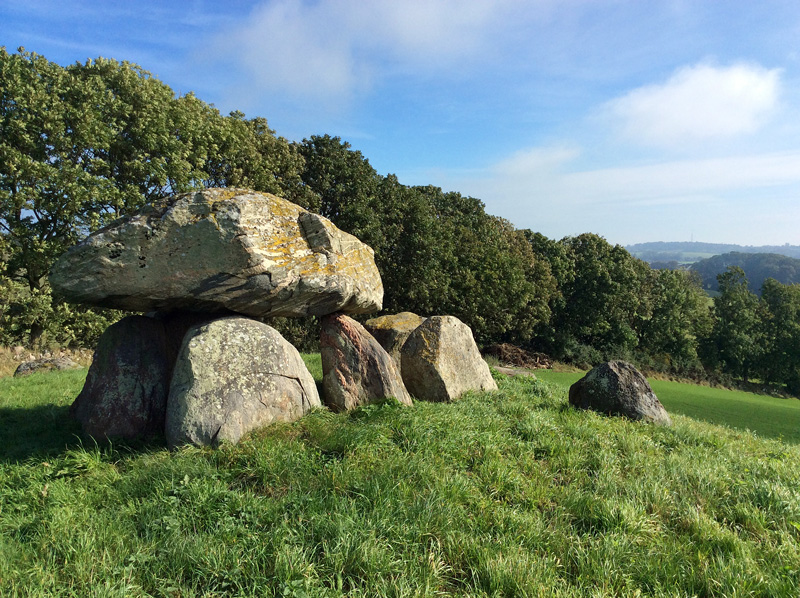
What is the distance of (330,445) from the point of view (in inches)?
246

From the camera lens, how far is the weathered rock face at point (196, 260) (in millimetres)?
7137

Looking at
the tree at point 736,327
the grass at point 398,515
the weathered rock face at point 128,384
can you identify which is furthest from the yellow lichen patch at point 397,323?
the tree at point 736,327

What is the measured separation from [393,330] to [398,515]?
756cm

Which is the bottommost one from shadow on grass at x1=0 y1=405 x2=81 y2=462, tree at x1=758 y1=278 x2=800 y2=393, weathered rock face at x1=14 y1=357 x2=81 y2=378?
tree at x1=758 y1=278 x2=800 y2=393

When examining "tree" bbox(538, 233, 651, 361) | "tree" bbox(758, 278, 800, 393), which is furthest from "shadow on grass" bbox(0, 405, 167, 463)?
"tree" bbox(758, 278, 800, 393)

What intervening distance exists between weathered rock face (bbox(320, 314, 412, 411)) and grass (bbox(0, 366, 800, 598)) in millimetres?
1151

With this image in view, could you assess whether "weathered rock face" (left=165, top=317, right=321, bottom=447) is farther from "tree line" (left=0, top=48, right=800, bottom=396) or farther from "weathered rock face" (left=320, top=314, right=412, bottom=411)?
"tree line" (left=0, top=48, right=800, bottom=396)

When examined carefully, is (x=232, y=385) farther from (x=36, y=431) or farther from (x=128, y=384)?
(x=36, y=431)

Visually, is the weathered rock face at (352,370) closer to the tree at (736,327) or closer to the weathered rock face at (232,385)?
the weathered rock face at (232,385)

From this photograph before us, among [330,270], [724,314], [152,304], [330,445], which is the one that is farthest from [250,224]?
[724,314]

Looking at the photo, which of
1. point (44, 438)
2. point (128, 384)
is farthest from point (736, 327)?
point (44, 438)

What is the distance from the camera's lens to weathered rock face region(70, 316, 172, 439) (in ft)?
23.9

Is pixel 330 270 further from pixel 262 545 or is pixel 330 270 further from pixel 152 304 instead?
pixel 262 545

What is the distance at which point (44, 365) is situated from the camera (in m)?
15.1
